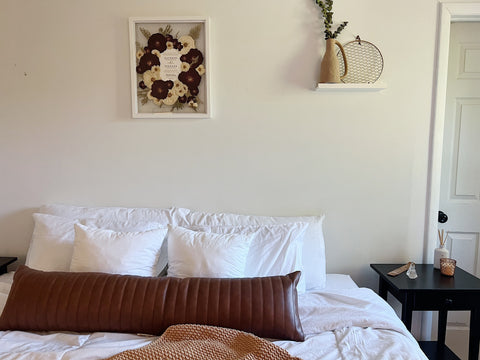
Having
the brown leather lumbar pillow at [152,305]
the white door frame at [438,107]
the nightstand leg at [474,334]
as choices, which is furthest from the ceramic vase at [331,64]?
the nightstand leg at [474,334]

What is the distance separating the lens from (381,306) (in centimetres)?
157

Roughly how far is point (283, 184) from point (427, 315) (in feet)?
3.82

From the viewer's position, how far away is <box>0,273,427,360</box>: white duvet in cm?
122

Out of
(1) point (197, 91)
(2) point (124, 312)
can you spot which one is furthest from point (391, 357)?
(1) point (197, 91)

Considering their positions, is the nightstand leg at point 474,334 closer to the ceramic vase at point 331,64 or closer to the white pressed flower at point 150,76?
the ceramic vase at point 331,64

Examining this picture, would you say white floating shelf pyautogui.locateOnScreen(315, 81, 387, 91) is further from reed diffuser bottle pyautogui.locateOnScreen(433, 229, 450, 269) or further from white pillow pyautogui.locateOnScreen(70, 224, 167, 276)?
white pillow pyautogui.locateOnScreen(70, 224, 167, 276)

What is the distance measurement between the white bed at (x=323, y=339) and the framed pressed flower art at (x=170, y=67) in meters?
1.20

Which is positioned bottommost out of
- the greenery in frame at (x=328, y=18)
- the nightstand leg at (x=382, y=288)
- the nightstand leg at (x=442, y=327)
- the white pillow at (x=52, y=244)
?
the nightstand leg at (x=442, y=327)

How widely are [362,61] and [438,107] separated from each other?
0.51 m

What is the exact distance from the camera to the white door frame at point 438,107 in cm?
196

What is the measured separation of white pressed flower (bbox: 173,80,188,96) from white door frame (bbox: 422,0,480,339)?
1436 mm

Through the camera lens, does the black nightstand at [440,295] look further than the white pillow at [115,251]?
Yes

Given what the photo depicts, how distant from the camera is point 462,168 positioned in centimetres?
229

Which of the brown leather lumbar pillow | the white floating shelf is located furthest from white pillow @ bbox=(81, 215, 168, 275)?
the white floating shelf
